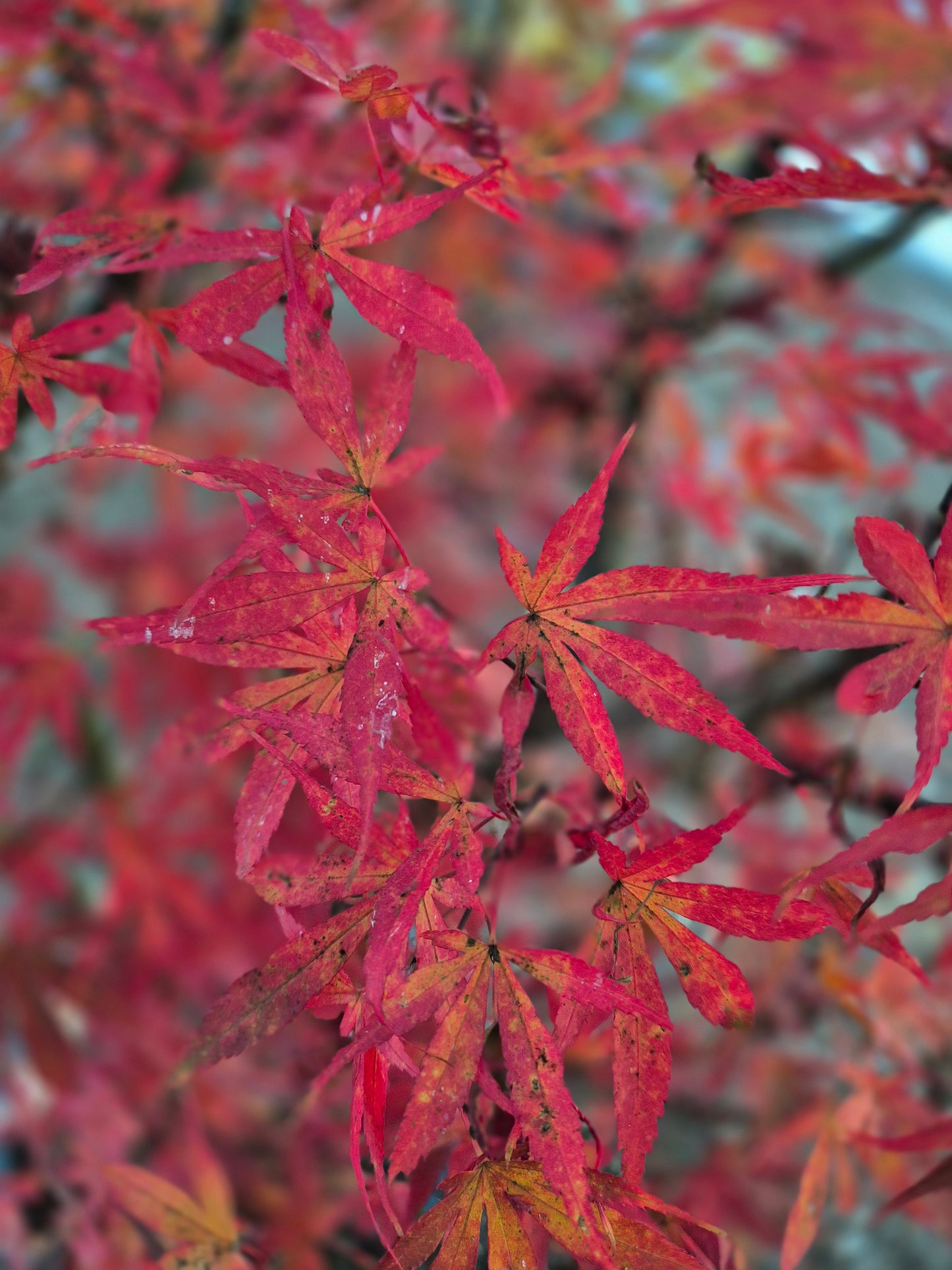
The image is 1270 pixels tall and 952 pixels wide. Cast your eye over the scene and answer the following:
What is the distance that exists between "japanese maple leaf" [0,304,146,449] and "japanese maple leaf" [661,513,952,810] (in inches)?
11.0

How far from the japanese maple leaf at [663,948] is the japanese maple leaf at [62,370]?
0.29 metres

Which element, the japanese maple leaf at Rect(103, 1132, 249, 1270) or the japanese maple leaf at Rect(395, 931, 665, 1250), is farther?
the japanese maple leaf at Rect(103, 1132, 249, 1270)

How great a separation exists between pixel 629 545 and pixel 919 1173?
2.17ft

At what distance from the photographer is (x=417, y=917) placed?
0.34 meters

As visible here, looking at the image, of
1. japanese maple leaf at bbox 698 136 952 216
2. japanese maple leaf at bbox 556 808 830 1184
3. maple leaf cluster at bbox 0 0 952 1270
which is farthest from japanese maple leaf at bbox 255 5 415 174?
japanese maple leaf at bbox 556 808 830 1184

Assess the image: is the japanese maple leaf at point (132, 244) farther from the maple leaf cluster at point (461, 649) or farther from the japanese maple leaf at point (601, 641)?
the japanese maple leaf at point (601, 641)

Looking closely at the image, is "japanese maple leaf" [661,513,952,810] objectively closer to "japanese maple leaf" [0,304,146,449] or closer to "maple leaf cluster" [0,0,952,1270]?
"maple leaf cluster" [0,0,952,1270]

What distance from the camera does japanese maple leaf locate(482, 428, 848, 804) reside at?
0.31 metres

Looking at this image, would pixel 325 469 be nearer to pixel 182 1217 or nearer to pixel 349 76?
pixel 349 76

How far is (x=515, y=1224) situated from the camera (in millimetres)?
330

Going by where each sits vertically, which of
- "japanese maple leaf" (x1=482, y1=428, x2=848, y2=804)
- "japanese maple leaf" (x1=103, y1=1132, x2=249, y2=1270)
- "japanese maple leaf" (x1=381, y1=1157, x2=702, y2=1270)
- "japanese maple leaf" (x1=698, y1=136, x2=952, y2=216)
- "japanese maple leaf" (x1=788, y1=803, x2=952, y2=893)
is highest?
"japanese maple leaf" (x1=698, y1=136, x2=952, y2=216)

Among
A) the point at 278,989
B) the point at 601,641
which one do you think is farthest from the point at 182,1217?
the point at 601,641

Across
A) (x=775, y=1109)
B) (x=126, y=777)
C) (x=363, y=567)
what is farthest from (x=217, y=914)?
(x=363, y=567)

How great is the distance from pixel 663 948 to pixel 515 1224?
112 mm
